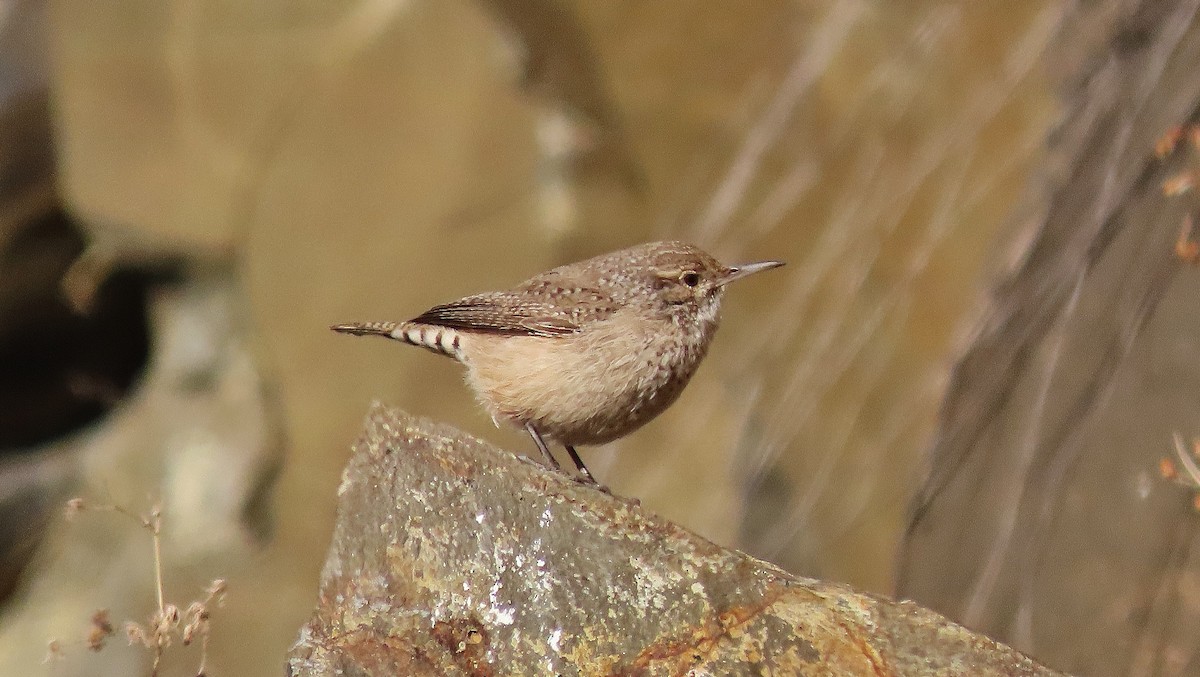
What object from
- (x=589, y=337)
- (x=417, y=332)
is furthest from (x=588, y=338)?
(x=417, y=332)

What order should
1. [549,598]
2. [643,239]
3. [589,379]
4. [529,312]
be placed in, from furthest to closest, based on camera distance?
[643,239] < [529,312] < [589,379] < [549,598]

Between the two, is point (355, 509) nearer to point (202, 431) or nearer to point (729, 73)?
point (729, 73)

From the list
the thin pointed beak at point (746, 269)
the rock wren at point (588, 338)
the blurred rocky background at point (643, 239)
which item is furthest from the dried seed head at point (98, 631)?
the blurred rocky background at point (643, 239)

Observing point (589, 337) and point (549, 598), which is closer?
point (549, 598)

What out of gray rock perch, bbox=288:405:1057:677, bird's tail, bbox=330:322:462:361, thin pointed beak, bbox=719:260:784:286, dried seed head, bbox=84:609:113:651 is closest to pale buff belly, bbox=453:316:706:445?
bird's tail, bbox=330:322:462:361

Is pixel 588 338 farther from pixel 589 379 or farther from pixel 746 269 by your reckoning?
pixel 746 269

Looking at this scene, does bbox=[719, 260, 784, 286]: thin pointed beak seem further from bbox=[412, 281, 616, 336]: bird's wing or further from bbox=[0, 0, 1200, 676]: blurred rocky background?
bbox=[0, 0, 1200, 676]: blurred rocky background

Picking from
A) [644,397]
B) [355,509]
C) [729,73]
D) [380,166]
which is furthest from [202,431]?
[355,509]

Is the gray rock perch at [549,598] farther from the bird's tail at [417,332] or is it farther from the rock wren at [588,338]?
the bird's tail at [417,332]
